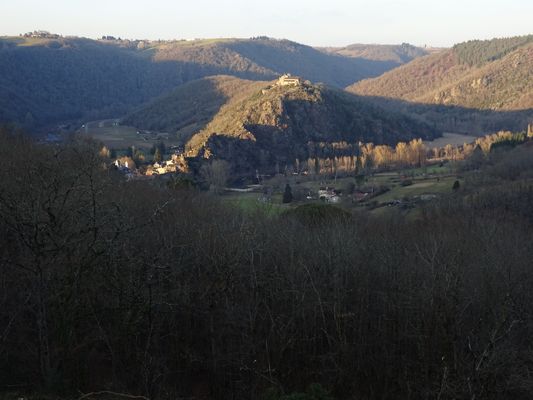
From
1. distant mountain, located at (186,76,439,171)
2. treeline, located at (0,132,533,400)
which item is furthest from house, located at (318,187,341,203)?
treeline, located at (0,132,533,400)

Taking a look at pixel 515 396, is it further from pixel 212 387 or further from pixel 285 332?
pixel 212 387

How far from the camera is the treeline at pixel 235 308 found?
13.3 metres

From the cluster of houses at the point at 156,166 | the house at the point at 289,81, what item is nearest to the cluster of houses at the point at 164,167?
the cluster of houses at the point at 156,166

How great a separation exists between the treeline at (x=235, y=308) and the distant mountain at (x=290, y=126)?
247 ft

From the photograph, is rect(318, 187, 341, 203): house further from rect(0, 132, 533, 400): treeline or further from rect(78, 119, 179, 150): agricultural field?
rect(78, 119, 179, 150): agricultural field

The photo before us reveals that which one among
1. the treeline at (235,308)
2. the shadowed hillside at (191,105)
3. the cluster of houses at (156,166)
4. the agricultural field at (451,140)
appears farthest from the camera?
the shadowed hillside at (191,105)

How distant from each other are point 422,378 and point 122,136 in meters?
116

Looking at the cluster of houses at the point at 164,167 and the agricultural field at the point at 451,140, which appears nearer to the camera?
the cluster of houses at the point at 164,167

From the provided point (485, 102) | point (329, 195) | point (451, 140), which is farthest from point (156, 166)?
point (485, 102)

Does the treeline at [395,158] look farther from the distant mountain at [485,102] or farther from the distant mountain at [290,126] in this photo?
the distant mountain at [485,102]

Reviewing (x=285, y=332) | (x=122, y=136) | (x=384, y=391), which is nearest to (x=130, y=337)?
(x=285, y=332)

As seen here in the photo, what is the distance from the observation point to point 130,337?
15.7 m

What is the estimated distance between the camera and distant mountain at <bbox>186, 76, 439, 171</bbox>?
338 ft

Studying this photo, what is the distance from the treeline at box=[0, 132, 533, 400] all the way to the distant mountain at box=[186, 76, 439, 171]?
247 feet
